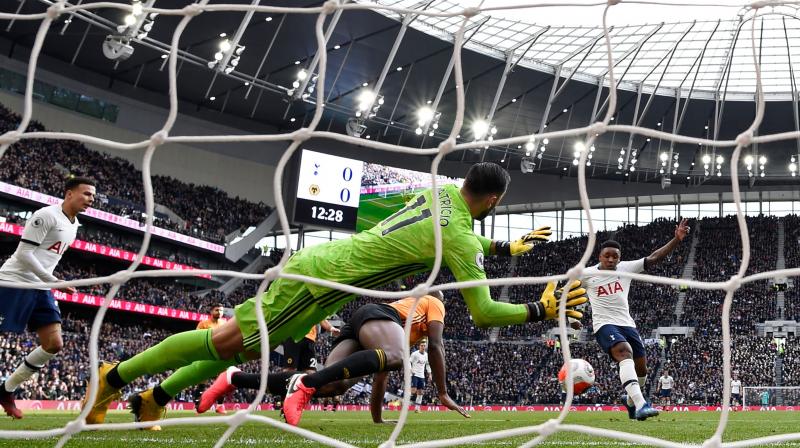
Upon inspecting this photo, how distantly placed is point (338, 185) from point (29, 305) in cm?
2459

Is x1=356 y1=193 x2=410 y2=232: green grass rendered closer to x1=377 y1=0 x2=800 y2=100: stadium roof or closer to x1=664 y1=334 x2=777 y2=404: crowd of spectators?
x1=377 y1=0 x2=800 y2=100: stadium roof

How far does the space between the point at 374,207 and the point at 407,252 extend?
29272 millimetres

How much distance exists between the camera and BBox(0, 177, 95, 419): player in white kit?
232 inches

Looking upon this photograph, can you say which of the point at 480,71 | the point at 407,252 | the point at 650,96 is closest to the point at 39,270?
the point at 407,252

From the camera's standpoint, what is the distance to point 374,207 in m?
33.6

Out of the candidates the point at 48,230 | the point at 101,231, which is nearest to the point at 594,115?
the point at 101,231

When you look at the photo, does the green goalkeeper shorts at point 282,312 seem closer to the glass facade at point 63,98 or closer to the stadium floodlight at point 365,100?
the stadium floodlight at point 365,100

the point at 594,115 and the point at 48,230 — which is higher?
the point at 594,115

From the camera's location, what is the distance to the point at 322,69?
142 inches

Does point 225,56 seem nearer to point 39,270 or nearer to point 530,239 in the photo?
point 39,270

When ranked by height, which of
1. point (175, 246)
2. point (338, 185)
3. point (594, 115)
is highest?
point (594, 115)

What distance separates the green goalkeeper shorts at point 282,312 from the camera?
4352mm

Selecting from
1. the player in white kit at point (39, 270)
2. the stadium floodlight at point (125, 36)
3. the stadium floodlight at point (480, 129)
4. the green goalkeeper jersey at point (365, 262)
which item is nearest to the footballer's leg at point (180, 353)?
the green goalkeeper jersey at point (365, 262)

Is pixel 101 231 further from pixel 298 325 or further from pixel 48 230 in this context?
pixel 298 325
